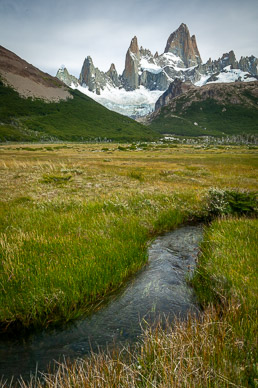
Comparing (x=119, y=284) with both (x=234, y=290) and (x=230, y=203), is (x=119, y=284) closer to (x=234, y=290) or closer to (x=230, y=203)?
(x=234, y=290)

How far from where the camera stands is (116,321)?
4.13 m

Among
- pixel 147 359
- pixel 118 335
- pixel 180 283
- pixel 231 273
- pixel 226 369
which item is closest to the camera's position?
pixel 226 369

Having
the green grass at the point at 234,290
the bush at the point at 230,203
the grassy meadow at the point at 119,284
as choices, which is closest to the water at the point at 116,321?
the grassy meadow at the point at 119,284

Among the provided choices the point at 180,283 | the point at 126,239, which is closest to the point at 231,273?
the point at 180,283

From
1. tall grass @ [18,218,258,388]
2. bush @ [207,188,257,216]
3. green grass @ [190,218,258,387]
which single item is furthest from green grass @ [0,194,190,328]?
bush @ [207,188,257,216]

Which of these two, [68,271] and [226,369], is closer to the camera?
[226,369]

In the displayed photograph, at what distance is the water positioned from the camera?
3.39 m

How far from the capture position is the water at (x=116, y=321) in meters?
3.39

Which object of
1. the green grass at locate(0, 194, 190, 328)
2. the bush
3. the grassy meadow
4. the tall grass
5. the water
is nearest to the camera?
the tall grass

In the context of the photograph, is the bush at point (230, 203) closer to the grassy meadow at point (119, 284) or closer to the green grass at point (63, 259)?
the grassy meadow at point (119, 284)

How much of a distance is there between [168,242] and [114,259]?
290 centimetres

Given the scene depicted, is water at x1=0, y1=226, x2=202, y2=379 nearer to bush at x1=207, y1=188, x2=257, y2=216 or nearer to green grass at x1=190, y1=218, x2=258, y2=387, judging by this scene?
green grass at x1=190, y1=218, x2=258, y2=387

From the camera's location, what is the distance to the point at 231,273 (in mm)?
4652

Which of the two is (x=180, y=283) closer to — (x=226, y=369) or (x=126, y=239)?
(x=126, y=239)
